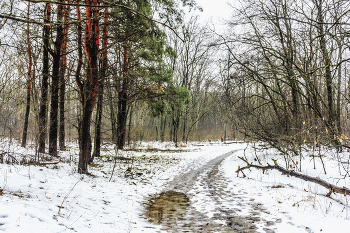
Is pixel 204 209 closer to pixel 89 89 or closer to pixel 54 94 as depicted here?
pixel 89 89

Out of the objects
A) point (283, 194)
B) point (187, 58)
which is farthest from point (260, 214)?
point (187, 58)

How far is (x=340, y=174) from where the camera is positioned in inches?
259

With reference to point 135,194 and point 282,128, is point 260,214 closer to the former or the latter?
point 135,194

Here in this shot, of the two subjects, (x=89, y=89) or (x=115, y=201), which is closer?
(x=115, y=201)

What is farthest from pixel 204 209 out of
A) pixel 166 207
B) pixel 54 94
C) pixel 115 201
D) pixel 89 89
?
pixel 54 94

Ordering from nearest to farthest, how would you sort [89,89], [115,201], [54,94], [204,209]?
[204,209] < [115,201] < [89,89] < [54,94]

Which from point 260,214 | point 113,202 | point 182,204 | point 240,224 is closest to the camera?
point 240,224

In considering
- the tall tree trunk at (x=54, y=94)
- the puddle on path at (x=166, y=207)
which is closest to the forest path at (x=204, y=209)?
the puddle on path at (x=166, y=207)

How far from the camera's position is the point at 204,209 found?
539cm

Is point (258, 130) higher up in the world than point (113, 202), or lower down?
higher up

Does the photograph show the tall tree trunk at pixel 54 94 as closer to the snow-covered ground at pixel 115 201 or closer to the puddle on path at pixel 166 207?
the snow-covered ground at pixel 115 201

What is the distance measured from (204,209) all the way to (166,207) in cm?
97

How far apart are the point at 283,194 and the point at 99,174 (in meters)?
6.07

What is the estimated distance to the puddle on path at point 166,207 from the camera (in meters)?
4.92
